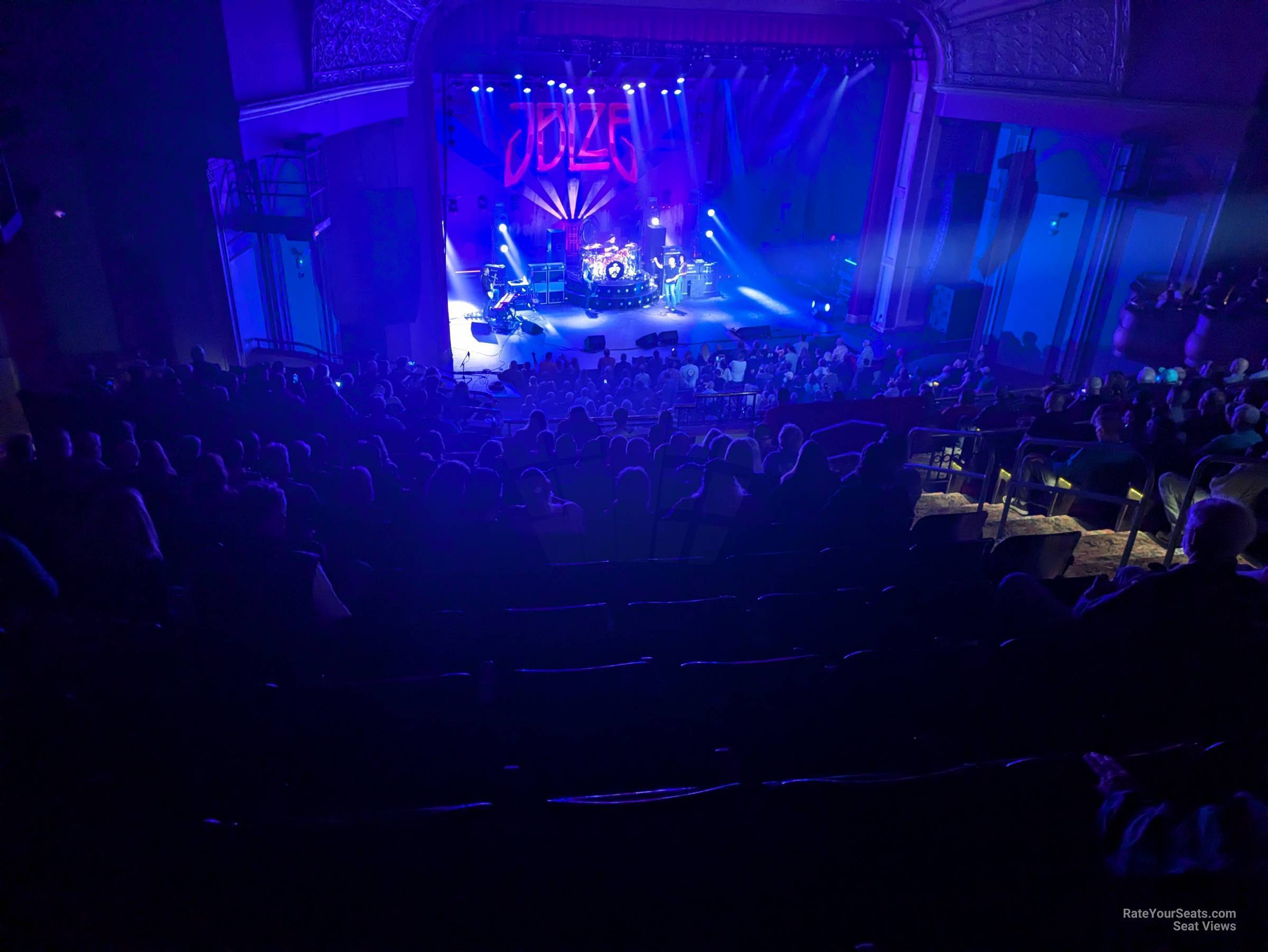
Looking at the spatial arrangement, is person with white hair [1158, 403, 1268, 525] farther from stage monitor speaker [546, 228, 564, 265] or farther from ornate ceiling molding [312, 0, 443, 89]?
stage monitor speaker [546, 228, 564, 265]

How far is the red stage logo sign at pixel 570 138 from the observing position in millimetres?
22250

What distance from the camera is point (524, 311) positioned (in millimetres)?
22188

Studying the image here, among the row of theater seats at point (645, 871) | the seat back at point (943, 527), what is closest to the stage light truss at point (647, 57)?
the seat back at point (943, 527)

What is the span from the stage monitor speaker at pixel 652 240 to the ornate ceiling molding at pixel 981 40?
1120cm

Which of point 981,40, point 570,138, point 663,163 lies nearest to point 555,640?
point 981,40

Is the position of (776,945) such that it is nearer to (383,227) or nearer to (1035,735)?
(1035,735)

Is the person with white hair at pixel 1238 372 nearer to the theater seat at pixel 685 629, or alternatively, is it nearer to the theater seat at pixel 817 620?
the theater seat at pixel 817 620

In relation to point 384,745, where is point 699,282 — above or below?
below

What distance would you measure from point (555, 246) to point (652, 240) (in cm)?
355

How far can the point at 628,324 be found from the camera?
70.2 feet

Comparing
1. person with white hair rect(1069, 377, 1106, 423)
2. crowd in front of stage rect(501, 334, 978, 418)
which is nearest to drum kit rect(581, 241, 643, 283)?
crowd in front of stage rect(501, 334, 978, 418)

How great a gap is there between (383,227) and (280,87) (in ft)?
18.8

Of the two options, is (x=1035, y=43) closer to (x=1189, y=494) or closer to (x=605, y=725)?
(x=1189, y=494)

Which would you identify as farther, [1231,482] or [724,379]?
[724,379]
